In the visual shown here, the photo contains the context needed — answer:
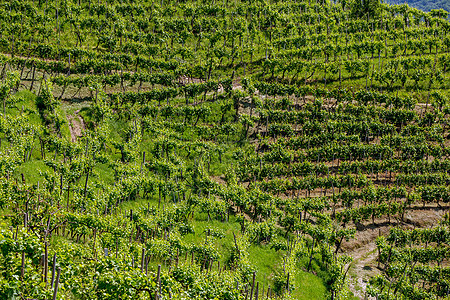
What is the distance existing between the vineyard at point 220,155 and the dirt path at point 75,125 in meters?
0.32

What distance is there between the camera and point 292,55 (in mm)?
72750

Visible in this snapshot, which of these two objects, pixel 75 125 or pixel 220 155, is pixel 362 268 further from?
pixel 75 125

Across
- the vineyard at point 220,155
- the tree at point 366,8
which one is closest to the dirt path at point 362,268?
the vineyard at point 220,155

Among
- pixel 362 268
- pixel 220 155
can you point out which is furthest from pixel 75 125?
pixel 362 268

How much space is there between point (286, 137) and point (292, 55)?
81.2ft

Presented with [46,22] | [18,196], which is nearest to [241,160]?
[18,196]

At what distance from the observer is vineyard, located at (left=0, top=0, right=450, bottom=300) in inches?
895

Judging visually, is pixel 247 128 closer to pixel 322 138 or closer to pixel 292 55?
pixel 322 138

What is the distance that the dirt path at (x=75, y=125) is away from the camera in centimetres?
4408

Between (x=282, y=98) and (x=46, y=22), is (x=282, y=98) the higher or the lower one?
the lower one

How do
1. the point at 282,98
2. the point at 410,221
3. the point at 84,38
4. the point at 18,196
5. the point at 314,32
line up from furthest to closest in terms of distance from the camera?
the point at 314,32
the point at 84,38
the point at 282,98
the point at 410,221
the point at 18,196

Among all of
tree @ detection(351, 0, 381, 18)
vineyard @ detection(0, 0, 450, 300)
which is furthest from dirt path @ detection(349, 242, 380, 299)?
tree @ detection(351, 0, 381, 18)

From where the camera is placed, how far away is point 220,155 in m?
49.8

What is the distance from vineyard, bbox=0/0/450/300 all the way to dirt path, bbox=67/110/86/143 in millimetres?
321
